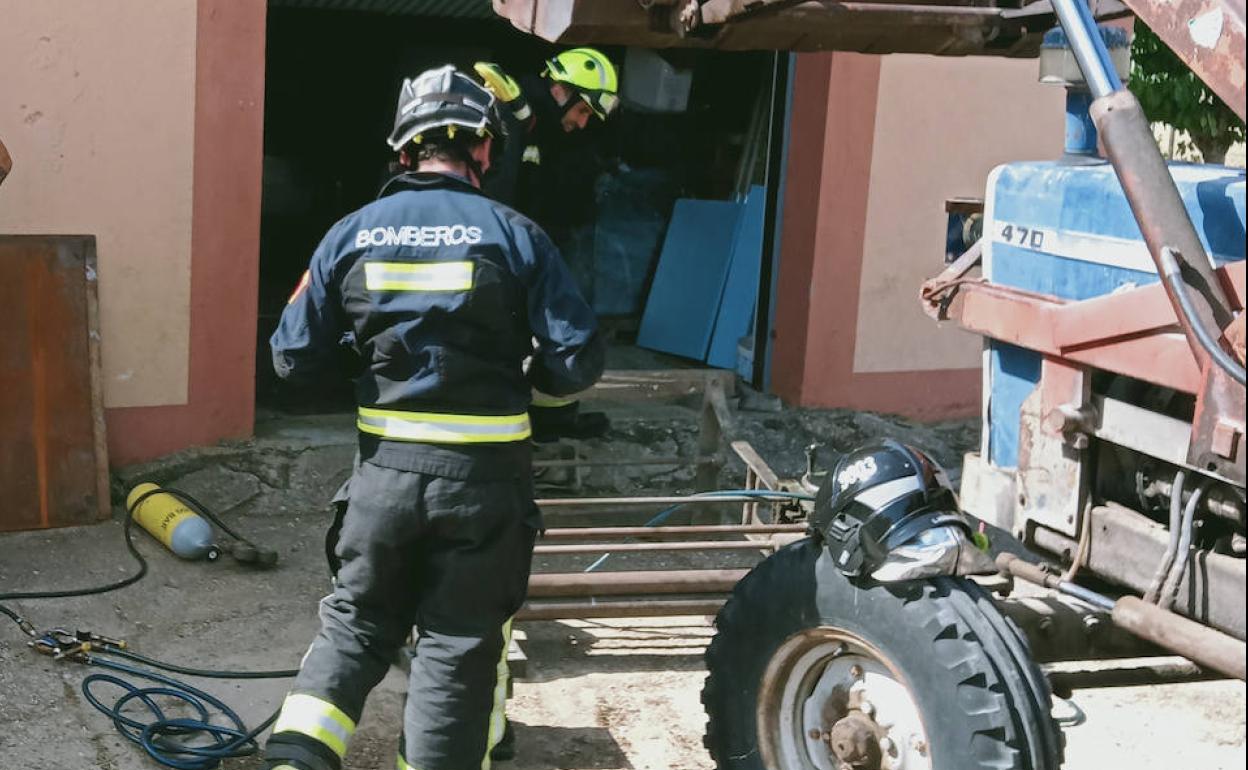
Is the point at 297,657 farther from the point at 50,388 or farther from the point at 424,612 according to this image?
the point at 50,388

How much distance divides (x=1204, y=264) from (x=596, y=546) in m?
2.64

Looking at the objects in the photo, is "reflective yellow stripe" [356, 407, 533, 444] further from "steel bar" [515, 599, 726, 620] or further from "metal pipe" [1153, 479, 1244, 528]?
"metal pipe" [1153, 479, 1244, 528]

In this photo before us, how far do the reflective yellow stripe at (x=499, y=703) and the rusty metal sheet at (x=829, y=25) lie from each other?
160 centimetres

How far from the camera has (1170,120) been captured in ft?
31.4

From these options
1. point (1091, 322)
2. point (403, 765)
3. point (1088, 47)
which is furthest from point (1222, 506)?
point (403, 765)

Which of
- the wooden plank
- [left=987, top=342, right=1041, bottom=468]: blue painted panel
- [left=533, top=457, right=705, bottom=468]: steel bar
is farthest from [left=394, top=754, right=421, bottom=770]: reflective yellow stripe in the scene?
the wooden plank

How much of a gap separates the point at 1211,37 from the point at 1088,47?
1.01 feet

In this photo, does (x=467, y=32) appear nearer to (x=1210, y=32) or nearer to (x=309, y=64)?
(x=309, y=64)

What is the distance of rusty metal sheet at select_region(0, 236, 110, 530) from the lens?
6113 millimetres

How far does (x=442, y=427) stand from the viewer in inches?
146

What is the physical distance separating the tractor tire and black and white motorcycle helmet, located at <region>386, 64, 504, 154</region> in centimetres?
130

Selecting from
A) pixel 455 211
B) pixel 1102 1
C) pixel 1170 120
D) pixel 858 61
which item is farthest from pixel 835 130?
pixel 455 211

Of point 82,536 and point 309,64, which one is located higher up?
point 309,64

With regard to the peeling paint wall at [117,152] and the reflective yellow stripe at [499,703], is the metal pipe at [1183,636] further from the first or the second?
the peeling paint wall at [117,152]
